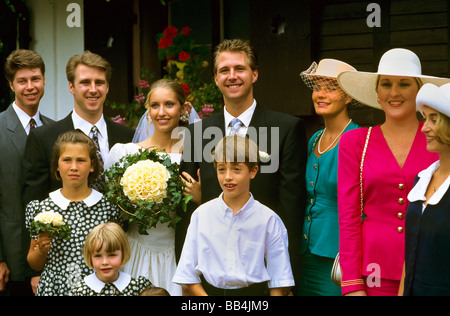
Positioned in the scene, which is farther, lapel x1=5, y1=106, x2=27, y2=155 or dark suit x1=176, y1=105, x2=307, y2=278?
lapel x1=5, y1=106, x2=27, y2=155

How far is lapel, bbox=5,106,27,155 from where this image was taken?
499 cm

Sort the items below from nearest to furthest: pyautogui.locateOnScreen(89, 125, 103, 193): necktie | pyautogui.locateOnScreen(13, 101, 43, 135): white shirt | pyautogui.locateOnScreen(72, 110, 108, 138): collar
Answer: pyautogui.locateOnScreen(89, 125, 103, 193): necktie → pyautogui.locateOnScreen(72, 110, 108, 138): collar → pyautogui.locateOnScreen(13, 101, 43, 135): white shirt

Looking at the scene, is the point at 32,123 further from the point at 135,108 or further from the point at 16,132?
the point at 135,108

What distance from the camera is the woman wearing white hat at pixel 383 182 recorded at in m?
3.67

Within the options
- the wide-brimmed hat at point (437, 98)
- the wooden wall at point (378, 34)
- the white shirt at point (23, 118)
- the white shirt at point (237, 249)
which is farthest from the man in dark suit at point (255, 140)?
the wooden wall at point (378, 34)

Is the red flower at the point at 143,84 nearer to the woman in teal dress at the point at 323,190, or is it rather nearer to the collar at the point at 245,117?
the collar at the point at 245,117

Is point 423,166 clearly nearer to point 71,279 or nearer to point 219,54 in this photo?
point 219,54

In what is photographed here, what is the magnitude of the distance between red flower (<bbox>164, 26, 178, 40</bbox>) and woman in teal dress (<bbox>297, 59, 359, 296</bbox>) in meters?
2.16

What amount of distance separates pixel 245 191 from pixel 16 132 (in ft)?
6.61

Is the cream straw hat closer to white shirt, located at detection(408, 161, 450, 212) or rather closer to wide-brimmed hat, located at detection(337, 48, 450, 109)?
wide-brimmed hat, located at detection(337, 48, 450, 109)

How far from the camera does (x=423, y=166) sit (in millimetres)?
3656

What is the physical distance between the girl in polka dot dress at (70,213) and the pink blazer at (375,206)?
1.61 m

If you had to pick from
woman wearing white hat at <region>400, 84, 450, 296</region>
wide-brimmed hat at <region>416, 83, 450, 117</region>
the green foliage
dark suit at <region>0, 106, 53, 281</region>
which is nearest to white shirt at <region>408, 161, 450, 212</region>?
woman wearing white hat at <region>400, 84, 450, 296</region>

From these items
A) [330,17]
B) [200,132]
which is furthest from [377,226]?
[330,17]
